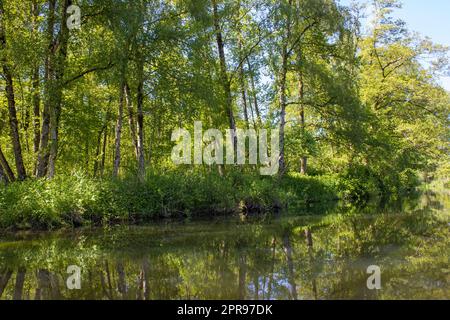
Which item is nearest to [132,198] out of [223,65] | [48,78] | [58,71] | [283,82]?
[48,78]

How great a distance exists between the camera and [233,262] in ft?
24.6

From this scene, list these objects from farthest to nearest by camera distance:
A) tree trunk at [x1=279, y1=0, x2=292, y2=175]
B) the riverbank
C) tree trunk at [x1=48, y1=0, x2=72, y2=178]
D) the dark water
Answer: tree trunk at [x1=279, y1=0, x2=292, y2=175] < tree trunk at [x1=48, y1=0, x2=72, y2=178] < the riverbank < the dark water

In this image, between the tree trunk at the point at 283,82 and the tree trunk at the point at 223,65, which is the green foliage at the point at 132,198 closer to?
the tree trunk at the point at 283,82

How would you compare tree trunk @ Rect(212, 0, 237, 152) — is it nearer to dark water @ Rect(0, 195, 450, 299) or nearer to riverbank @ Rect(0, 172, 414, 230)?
riverbank @ Rect(0, 172, 414, 230)

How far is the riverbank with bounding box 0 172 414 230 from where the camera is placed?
1277cm

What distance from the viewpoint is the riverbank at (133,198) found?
12.8 m

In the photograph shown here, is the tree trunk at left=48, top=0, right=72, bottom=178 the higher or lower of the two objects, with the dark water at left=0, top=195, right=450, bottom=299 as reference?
higher

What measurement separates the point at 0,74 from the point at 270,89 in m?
12.1

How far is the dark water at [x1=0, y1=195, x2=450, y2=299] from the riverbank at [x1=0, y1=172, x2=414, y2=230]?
111 centimetres

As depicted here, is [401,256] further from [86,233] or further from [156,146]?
[156,146]

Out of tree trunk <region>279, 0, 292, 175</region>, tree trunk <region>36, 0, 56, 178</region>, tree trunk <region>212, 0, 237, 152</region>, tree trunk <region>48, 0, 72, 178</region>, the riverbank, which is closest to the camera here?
the riverbank

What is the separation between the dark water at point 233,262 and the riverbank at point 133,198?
1.11 meters

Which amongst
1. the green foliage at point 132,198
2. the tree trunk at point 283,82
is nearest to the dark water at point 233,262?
the green foliage at point 132,198

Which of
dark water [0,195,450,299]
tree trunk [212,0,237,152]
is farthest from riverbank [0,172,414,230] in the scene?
tree trunk [212,0,237,152]
